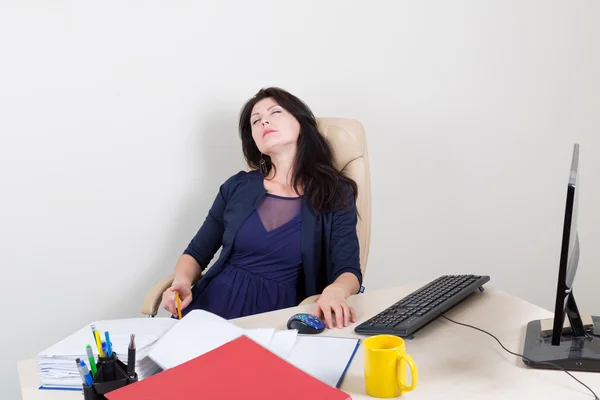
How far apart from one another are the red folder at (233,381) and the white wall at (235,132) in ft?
4.16

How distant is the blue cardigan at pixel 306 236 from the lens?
6.21ft

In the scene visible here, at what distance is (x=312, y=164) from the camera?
1.98 metres

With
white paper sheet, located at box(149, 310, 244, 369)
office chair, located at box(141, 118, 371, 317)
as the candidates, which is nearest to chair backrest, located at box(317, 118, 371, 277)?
office chair, located at box(141, 118, 371, 317)

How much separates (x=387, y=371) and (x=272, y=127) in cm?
109

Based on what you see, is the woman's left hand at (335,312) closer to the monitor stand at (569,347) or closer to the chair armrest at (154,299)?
Result: the monitor stand at (569,347)

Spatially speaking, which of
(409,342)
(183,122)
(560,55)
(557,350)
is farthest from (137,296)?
(560,55)

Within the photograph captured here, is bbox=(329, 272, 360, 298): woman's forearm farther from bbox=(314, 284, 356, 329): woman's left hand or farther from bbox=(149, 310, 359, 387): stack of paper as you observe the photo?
bbox=(149, 310, 359, 387): stack of paper

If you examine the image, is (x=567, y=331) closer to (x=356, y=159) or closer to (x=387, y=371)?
(x=387, y=371)

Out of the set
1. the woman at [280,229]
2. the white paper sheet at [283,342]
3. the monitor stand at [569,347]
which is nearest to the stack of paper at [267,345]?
the white paper sheet at [283,342]

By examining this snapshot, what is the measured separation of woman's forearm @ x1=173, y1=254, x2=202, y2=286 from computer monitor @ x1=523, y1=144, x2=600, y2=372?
1.02 metres

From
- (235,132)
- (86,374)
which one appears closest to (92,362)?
(86,374)

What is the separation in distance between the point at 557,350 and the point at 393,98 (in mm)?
1542

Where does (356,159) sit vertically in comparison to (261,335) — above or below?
above

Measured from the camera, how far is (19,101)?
6.62 feet
